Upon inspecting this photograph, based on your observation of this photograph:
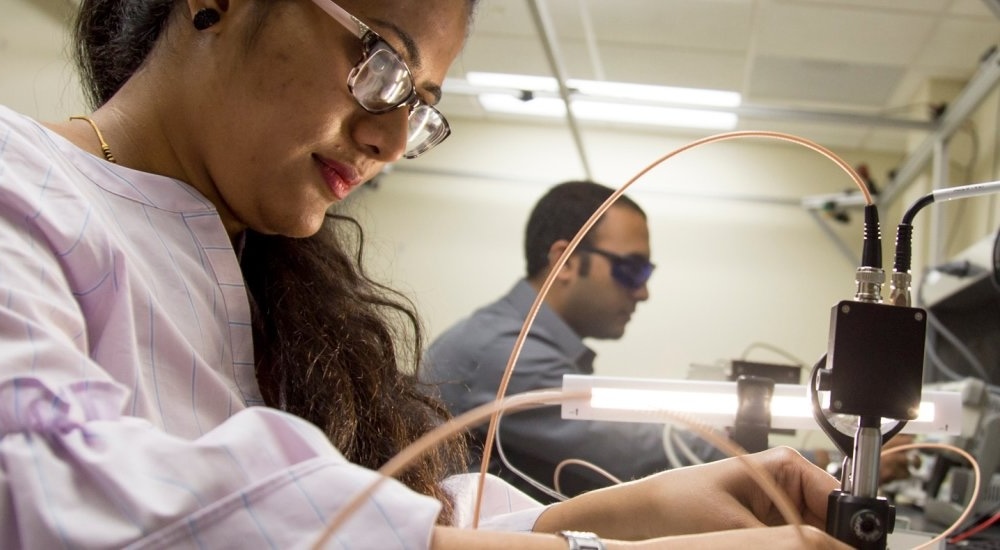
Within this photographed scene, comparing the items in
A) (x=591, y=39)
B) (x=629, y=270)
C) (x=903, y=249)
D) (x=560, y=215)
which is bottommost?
(x=903, y=249)

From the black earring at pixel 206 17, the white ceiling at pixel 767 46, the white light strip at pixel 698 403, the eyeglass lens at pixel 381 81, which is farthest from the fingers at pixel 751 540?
the white ceiling at pixel 767 46

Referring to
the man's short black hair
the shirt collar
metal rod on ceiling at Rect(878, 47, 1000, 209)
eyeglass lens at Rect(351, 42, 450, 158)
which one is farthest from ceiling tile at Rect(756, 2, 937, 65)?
eyeglass lens at Rect(351, 42, 450, 158)

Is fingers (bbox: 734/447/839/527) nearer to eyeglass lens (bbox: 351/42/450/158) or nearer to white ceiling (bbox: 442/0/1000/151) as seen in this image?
eyeglass lens (bbox: 351/42/450/158)

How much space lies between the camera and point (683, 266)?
532 centimetres

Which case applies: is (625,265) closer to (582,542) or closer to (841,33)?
(841,33)

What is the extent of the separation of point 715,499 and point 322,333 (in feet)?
1.55

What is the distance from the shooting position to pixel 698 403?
106 cm

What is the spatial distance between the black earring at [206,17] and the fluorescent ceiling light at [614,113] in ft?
12.3

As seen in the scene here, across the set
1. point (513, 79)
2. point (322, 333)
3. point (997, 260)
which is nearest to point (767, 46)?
point (513, 79)

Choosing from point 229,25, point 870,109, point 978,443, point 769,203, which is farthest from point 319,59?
point 769,203

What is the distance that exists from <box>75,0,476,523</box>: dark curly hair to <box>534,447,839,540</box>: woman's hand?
7.6 inches

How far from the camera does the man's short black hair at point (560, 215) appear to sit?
263 cm

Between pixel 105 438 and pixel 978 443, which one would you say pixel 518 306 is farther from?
pixel 105 438

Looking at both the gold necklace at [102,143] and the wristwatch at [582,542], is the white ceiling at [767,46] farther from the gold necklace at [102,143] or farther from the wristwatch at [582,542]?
the wristwatch at [582,542]
